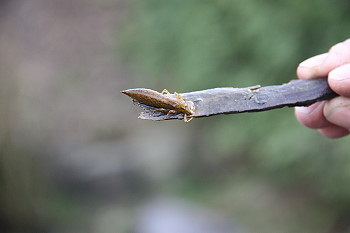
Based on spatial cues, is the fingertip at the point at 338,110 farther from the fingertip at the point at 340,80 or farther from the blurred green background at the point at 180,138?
the blurred green background at the point at 180,138

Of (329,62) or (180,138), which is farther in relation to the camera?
(180,138)

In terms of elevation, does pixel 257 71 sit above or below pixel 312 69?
above

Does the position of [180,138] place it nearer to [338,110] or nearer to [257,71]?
[257,71]

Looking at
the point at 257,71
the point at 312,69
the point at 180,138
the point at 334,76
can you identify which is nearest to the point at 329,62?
the point at 312,69

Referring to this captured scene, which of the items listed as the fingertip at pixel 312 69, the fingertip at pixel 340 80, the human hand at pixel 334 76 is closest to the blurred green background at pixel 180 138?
the human hand at pixel 334 76

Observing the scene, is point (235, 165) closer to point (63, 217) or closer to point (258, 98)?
point (63, 217)

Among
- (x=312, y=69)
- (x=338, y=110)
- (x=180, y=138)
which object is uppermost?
(x=180, y=138)

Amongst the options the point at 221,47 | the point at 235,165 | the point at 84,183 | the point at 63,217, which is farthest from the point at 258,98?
the point at 84,183

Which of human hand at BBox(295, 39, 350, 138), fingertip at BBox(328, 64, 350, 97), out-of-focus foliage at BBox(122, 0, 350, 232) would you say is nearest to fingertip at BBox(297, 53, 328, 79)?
human hand at BBox(295, 39, 350, 138)
